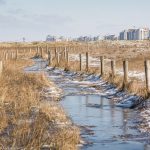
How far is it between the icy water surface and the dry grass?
566 millimetres

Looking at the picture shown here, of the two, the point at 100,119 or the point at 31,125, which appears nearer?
the point at 31,125

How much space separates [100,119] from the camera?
50.0ft

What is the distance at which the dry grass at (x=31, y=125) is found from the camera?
1015 cm

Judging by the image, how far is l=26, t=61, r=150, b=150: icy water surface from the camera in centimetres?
1166

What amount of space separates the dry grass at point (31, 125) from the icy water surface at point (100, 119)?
1.86 ft

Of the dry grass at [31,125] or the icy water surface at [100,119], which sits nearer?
the dry grass at [31,125]

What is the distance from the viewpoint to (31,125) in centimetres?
1192

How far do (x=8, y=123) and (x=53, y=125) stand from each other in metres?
1.16

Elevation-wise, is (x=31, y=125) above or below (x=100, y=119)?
above

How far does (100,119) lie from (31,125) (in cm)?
378

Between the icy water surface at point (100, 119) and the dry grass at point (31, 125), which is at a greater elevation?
the dry grass at point (31, 125)

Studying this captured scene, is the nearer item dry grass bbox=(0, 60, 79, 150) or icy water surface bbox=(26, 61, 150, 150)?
dry grass bbox=(0, 60, 79, 150)

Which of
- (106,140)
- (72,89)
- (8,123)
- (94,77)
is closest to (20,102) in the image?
(8,123)

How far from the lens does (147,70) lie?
1912 cm
